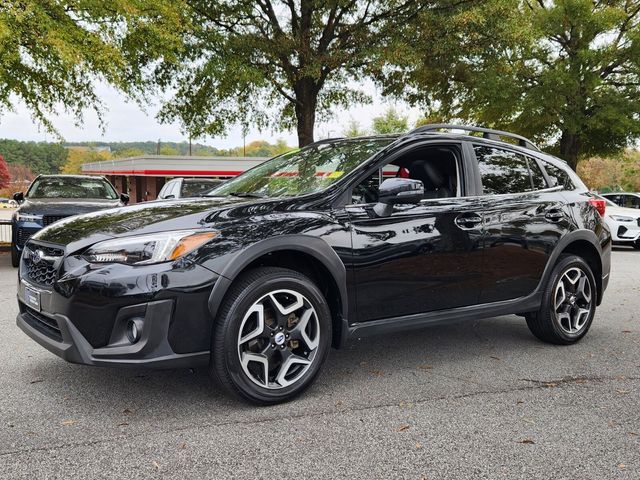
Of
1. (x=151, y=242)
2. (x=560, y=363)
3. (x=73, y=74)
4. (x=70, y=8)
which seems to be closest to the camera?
(x=151, y=242)

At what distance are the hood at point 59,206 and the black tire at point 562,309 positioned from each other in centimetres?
→ 694

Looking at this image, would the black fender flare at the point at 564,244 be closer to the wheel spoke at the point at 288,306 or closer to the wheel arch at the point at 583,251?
the wheel arch at the point at 583,251

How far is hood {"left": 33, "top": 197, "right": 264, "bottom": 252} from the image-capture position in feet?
11.0

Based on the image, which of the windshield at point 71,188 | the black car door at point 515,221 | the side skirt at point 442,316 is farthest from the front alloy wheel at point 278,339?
the windshield at point 71,188

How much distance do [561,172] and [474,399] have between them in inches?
97.8

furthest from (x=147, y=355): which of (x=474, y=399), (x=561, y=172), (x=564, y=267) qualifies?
Answer: (x=561, y=172)

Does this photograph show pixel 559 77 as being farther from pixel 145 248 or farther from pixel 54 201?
pixel 145 248

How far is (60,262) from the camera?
335 centimetres

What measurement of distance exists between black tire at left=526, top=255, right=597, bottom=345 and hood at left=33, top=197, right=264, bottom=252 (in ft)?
8.78

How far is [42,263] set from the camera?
3584 millimetres

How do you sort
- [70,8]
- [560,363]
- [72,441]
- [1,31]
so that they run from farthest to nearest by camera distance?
[70,8]
[1,31]
[560,363]
[72,441]

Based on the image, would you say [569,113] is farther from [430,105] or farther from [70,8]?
[70,8]

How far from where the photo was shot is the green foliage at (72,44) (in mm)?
10344

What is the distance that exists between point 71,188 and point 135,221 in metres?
8.53
